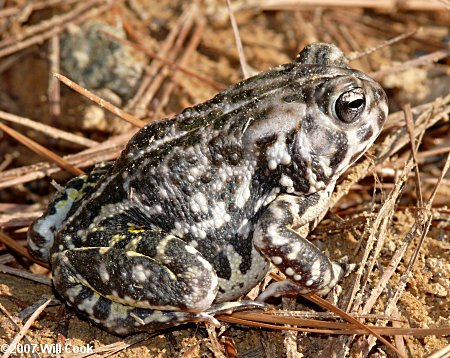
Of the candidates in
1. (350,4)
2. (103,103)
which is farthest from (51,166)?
(350,4)

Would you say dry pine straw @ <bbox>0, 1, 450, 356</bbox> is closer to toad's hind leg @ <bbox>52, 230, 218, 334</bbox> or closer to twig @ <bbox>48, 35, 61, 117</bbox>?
twig @ <bbox>48, 35, 61, 117</bbox>

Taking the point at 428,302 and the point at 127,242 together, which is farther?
the point at 428,302

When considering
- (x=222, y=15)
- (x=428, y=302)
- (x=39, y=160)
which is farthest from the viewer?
(x=222, y=15)

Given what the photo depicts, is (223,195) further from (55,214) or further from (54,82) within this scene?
(54,82)

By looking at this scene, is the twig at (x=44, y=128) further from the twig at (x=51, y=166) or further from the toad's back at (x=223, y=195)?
the toad's back at (x=223, y=195)

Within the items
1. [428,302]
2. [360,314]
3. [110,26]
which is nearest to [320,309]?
[360,314]

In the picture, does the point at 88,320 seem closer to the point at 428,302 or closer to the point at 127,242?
the point at 127,242
